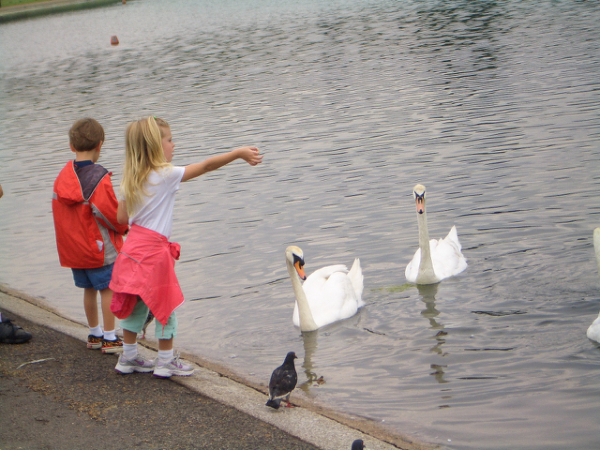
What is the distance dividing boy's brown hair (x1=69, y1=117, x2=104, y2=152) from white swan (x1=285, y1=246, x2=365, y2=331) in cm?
238

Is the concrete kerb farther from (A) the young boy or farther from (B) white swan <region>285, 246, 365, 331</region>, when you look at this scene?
(B) white swan <region>285, 246, 365, 331</region>

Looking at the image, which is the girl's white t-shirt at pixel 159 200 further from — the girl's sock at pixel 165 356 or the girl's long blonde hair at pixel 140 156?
the girl's sock at pixel 165 356

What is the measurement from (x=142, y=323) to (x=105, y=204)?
876 millimetres

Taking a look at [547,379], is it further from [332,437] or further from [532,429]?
[332,437]

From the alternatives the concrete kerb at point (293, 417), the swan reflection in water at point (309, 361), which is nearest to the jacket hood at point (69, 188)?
the concrete kerb at point (293, 417)

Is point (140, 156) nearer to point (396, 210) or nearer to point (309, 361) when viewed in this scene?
point (309, 361)

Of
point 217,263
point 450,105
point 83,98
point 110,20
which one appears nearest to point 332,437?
point 217,263

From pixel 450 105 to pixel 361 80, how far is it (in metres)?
4.64

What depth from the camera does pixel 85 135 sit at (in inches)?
202

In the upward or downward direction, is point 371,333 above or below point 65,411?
below

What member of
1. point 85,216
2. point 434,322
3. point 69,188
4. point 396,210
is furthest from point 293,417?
point 396,210

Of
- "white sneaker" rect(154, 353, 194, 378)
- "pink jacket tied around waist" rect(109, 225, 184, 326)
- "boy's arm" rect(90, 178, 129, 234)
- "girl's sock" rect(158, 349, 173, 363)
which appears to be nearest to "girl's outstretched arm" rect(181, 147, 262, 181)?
"pink jacket tied around waist" rect(109, 225, 184, 326)

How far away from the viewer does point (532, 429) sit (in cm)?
487

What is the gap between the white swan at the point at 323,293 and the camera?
6.99 meters
